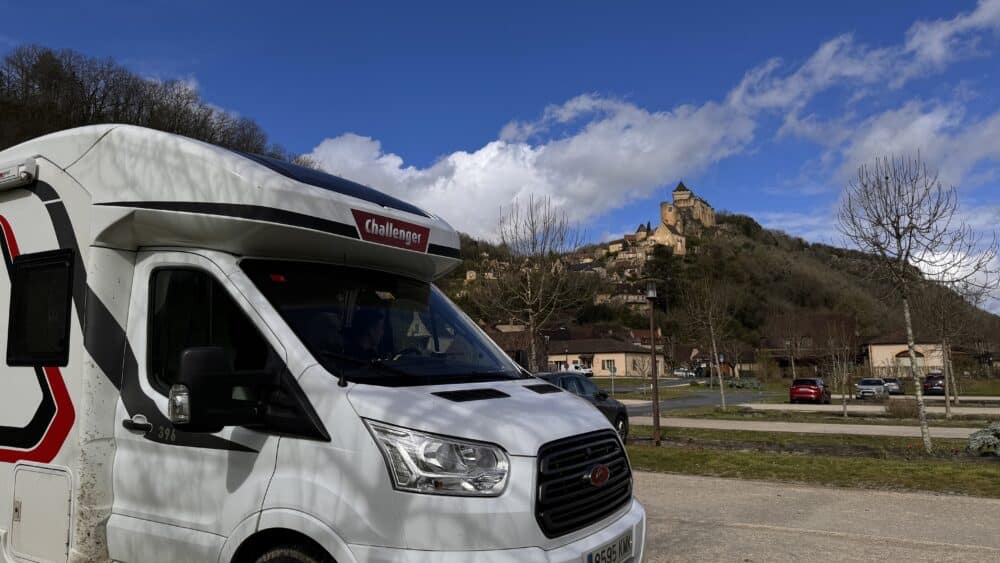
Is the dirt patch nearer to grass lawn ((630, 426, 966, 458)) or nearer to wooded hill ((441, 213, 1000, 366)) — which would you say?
grass lawn ((630, 426, 966, 458))

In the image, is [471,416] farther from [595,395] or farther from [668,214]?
[668,214]

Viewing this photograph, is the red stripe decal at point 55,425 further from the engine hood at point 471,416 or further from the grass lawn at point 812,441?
the grass lawn at point 812,441

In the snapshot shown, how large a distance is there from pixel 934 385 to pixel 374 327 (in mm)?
55953

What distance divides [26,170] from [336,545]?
304 cm

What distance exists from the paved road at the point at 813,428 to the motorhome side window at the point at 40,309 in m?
20.9

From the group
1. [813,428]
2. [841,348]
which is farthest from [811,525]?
[841,348]

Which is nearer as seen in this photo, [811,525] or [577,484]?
[577,484]

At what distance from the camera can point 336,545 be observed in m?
2.88

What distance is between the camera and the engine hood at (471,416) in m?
2.95

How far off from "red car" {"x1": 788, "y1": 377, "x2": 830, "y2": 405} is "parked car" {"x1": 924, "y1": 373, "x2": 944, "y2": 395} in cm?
1525

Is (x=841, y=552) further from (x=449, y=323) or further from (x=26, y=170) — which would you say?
(x=26, y=170)

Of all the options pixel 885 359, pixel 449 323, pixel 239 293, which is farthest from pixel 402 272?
pixel 885 359

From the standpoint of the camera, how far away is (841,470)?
11.3 metres

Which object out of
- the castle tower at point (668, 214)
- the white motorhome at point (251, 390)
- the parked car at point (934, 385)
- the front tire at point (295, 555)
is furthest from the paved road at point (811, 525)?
the castle tower at point (668, 214)
